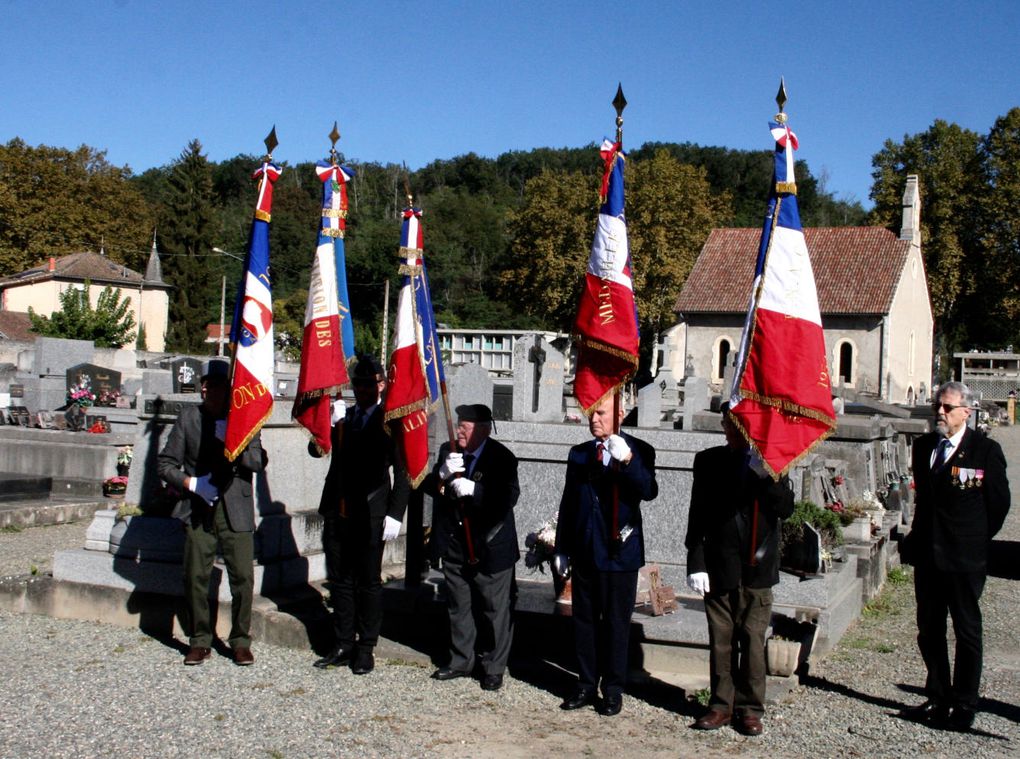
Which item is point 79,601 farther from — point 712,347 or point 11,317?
point 11,317

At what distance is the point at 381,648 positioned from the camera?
764cm

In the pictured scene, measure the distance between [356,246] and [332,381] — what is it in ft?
177

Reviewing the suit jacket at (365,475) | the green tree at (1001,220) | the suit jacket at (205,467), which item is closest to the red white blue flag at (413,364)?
the suit jacket at (365,475)

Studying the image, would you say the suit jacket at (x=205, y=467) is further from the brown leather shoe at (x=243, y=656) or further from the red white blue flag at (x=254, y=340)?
the brown leather shoe at (x=243, y=656)

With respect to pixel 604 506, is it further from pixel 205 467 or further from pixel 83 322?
pixel 83 322

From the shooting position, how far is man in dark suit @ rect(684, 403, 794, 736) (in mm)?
6090

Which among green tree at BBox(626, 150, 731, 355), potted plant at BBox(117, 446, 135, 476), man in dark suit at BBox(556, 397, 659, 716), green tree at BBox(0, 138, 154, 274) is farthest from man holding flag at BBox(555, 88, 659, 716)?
green tree at BBox(0, 138, 154, 274)

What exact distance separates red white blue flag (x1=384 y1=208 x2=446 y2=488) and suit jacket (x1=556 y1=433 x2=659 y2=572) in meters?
1.46

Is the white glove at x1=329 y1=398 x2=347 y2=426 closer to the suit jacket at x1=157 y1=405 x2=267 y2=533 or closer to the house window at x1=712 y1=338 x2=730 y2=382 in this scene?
the suit jacket at x1=157 y1=405 x2=267 y2=533

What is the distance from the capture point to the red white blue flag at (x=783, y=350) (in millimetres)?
6383

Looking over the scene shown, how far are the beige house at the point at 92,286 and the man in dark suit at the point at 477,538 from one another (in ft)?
179

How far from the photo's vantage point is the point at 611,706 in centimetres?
638

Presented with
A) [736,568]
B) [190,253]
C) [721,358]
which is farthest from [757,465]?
[190,253]

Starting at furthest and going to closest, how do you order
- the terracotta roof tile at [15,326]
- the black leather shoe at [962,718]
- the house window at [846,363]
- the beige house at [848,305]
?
the terracotta roof tile at [15,326]
the house window at [846,363]
the beige house at [848,305]
the black leather shoe at [962,718]
